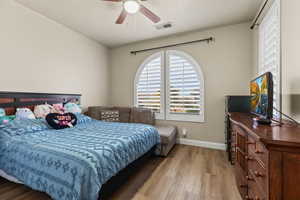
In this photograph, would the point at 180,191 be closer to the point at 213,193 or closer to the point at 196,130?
the point at 213,193

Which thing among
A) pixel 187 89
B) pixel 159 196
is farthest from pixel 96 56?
pixel 159 196

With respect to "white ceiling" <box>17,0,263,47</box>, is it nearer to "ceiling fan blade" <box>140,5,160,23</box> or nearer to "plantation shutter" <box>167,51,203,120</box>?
"ceiling fan blade" <box>140,5,160,23</box>

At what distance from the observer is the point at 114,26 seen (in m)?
3.24

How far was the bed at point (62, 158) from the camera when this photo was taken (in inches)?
49.9

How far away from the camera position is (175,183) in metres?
2.00

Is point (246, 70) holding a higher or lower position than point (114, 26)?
lower

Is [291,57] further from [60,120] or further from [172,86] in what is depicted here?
[60,120]

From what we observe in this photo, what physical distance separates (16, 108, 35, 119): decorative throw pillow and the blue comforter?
0.29m

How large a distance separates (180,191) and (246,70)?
2.79m

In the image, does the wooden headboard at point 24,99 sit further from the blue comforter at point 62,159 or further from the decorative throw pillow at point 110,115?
the decorative throw pillow at point 110,115

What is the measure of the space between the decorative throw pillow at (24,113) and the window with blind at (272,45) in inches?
148

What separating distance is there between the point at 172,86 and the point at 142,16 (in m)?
1.74

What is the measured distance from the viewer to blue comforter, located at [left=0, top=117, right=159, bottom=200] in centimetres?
127

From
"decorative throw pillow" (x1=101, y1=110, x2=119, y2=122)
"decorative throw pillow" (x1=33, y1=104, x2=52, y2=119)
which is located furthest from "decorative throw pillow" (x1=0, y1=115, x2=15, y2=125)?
"decorative throw pillow" (x1=101, y1=110, x2=119, y2=122)
